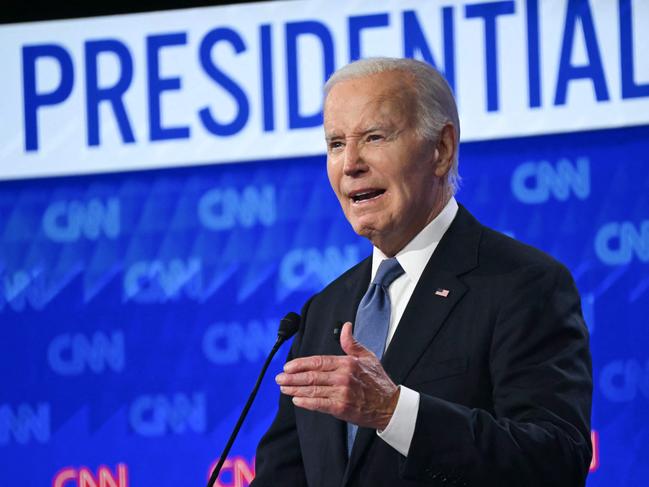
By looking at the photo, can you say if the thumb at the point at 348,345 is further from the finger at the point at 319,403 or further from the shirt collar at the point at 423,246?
the shirt collar at the point at 423,246

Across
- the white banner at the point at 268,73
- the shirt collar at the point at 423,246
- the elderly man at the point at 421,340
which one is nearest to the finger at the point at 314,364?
the elderly man at the point at 421,340

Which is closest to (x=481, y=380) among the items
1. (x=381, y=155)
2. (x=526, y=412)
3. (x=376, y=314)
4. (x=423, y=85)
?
(x=526, y=412)

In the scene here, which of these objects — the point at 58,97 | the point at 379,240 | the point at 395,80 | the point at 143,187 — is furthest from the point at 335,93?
the point at 58,97

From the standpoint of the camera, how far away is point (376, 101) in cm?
202

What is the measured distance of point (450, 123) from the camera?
2100 mm

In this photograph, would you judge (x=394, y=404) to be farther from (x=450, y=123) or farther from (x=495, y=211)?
(x=495, y=211)

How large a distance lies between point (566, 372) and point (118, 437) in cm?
214

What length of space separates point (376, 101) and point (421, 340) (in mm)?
483

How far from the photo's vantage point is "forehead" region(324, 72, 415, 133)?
2.02 metres

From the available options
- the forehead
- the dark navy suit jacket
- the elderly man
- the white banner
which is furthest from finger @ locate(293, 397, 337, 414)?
the white banner

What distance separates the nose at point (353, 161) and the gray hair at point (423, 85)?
13 cm

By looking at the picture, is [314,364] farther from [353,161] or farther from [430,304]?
[353,161]

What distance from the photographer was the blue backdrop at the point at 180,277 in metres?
3.37

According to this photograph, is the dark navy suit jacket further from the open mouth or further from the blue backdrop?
the blue backdrop
